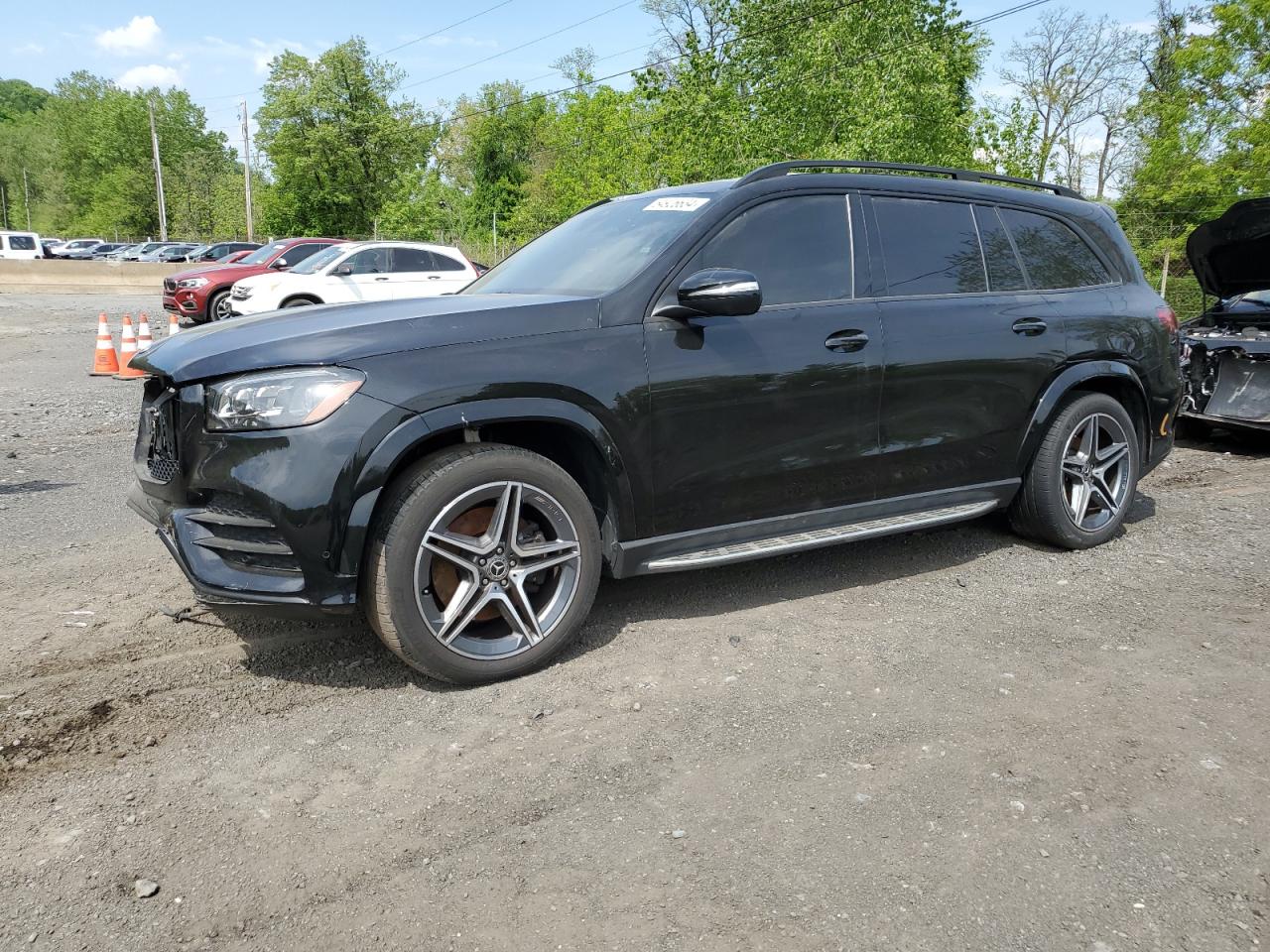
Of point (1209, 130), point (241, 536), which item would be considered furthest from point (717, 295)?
point (1209, 130)

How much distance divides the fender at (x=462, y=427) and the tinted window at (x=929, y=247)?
163 cm

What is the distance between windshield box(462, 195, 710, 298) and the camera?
3990mm

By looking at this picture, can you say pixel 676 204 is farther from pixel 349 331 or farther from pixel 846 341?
pixel 349 331

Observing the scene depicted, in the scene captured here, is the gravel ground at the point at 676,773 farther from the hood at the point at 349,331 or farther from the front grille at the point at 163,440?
the hood at the point at 349,331

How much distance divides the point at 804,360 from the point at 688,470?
702mm

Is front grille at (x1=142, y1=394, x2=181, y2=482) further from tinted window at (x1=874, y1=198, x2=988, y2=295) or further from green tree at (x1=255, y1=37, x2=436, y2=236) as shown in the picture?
green tree at (x1=255, y1=37, x2=436, y2=236)

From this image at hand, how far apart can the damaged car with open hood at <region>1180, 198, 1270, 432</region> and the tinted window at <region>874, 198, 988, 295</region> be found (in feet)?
14.3

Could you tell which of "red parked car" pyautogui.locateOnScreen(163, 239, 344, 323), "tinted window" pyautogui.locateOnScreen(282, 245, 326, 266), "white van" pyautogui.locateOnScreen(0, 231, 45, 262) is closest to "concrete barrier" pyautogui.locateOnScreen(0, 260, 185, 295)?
"white van" pyautogui.locateOnScreen(0, 231, 45, 262)

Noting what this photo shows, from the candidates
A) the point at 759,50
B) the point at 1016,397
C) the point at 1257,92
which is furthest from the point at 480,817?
the point at 1257,92

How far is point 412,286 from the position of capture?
55.4ft

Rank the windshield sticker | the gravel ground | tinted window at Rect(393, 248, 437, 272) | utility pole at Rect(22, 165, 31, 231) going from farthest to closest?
utility pole at Rect(22, 165, 31, 231), tinted window at Rect(393, 248, 437, 272), the windshield sticker, the gravel ground

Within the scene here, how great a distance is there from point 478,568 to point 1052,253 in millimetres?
3533

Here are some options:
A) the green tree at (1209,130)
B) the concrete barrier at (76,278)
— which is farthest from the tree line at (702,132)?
the concrete barrier at (76,278)

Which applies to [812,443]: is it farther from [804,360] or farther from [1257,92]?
[1257,92]
